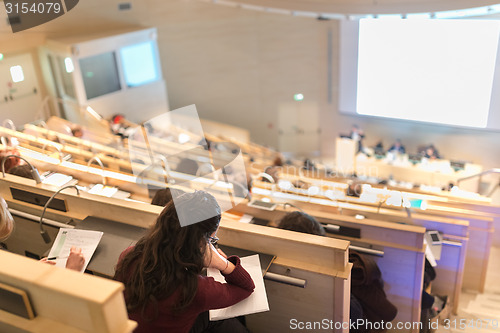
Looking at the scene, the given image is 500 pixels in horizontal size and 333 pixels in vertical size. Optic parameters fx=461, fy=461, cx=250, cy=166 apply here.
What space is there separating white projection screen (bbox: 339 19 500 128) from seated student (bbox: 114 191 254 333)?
8.14 meters

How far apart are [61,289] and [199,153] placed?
5143 mm

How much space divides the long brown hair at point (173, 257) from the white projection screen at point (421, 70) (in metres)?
8.15

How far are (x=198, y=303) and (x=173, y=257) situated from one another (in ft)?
0.85

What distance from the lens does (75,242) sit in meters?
2.99

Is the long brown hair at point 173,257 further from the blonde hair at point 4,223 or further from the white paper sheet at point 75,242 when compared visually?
the blonde hair at point 4,223

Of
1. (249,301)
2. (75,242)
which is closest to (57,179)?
(75,242)

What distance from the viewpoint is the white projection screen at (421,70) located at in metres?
8.73

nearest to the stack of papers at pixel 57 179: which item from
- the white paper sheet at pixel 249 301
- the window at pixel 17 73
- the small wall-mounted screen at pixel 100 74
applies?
the white paper sheet at pixel 249 301

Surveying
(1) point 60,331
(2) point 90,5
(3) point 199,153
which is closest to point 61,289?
(1) point 60,331

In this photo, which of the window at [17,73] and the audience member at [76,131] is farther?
the window at [17,73]

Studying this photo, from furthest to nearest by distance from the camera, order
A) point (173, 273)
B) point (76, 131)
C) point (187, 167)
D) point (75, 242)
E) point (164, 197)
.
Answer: point (76, 131), point (187, 167), point (164, 197), point (75, 242), point (173, 273)

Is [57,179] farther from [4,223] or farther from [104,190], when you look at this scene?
[4,223]

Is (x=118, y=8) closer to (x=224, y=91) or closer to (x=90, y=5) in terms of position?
(x=90, y=5)

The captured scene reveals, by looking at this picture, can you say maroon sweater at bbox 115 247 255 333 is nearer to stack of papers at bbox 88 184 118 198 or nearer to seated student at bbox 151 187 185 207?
seated student at bbox 151 187 185 207
